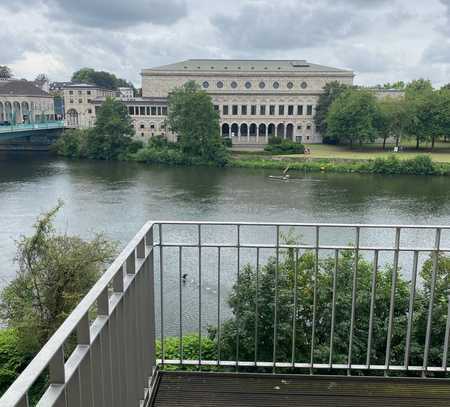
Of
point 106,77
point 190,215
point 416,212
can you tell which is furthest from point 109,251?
point 106,77

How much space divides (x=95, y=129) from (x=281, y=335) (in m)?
46.0

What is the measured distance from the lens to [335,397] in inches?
139

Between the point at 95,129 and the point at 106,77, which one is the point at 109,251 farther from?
the point at 106,77

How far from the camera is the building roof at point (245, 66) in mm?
65188

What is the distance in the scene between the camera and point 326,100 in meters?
61.2

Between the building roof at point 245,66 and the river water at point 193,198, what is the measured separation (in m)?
29.0

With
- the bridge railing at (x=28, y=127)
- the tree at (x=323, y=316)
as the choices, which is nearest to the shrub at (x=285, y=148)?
the bridge railing at (x=28, y=127)

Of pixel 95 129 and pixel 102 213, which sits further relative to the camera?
pixel 95 129

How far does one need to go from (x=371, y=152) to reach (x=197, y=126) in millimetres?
17722

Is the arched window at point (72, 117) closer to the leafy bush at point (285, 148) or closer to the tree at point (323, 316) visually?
the leafy bush at point (285, 148)

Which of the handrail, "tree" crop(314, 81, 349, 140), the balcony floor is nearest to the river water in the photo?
the balcony floor

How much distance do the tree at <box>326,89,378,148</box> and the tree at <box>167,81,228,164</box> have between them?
507 inches

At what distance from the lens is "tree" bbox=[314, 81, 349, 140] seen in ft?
198

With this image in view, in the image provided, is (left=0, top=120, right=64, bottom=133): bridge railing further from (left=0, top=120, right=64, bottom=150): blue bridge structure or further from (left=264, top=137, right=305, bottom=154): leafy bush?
(left=264, top=137, right=305, bottom=154): leafy bush
